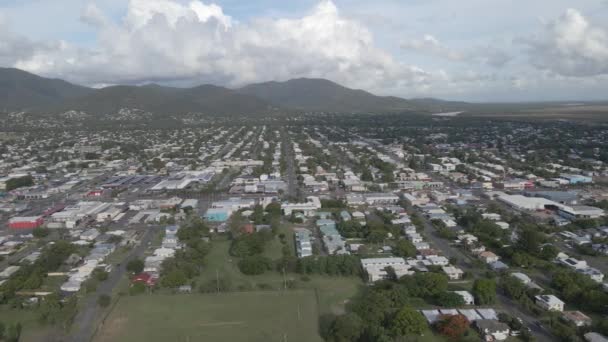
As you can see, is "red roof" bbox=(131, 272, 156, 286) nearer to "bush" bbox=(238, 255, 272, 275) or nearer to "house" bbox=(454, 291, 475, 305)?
"bush" bbox=(238, 255, 272, 275)

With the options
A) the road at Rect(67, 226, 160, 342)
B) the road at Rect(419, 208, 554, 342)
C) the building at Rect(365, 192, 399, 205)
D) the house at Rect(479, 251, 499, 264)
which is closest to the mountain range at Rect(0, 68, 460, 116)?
the building at Rect(365, 192, 399, 205)

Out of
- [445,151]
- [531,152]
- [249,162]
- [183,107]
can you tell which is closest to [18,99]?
[183,107]

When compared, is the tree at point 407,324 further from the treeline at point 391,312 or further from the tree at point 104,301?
the tree at point 104,301

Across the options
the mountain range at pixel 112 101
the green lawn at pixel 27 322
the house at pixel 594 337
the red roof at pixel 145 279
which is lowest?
the green lawn at pixel 27 322

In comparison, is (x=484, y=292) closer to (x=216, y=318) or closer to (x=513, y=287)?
(x=513, y=287)

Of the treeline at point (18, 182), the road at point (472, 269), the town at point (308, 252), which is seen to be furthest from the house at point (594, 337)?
the treeline at point (18, 182)

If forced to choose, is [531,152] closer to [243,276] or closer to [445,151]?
[445,151]
